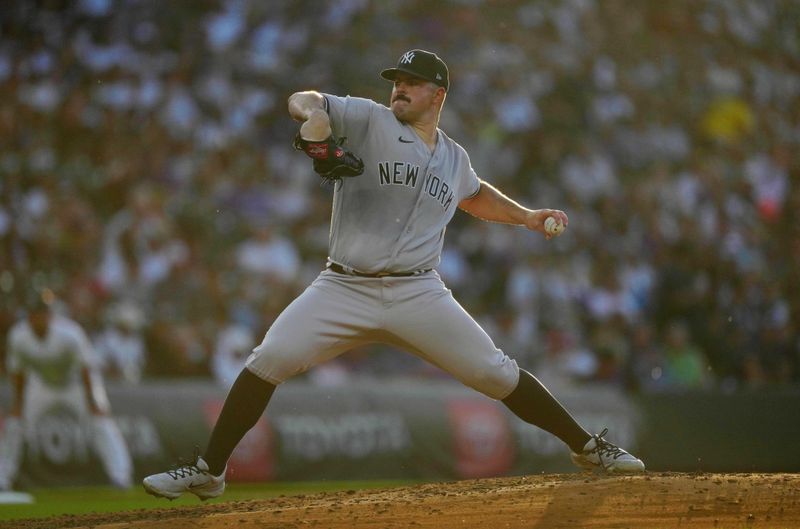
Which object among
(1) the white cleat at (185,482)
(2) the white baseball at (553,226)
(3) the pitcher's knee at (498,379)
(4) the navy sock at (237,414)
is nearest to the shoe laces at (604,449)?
(3) the pitcher's knee at (498,379)

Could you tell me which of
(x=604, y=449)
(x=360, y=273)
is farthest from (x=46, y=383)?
(x=604, y=449)

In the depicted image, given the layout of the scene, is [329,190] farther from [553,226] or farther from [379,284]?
[379,284]

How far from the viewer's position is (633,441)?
14586 mm

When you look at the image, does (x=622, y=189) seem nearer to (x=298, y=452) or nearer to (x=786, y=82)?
(x=786, y=82)

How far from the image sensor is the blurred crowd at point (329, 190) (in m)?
13.6

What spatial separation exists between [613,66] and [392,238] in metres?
13.6

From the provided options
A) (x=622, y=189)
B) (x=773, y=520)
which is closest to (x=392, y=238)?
(x=773, y=520)

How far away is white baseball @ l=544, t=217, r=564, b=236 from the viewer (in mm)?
6430

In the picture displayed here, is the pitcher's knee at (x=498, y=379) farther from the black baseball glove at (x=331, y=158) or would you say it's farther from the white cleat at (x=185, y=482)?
the white cleat at (x=185, y=482)

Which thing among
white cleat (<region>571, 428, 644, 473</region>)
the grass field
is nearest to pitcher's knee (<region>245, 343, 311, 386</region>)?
white cleat (<region>571, 428, 644, 473</region>)

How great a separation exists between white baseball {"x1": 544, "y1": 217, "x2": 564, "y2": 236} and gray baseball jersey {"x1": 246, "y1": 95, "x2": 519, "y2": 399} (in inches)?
24.9

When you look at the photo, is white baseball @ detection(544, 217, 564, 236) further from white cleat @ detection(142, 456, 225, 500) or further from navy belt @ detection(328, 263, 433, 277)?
white cleat @ detection(142, 456, 225, 500)

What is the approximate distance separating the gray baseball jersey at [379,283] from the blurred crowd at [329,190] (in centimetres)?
735

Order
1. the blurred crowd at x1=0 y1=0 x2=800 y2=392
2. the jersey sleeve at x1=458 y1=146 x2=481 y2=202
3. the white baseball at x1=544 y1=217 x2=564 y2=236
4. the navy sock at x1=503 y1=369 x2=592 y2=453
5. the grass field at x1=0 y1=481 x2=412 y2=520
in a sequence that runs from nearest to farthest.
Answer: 1. the white baseball at x1=544 y1=217 x2=564 y2=236
2. the navy sock at x1=503 y1=369 x2=592 y2=453
3. the jersey sleeve at x1=458 y1=146 x2=481 y2=202
4. the grass field at x1=0 y1=481 x2=412 y2=520
5. the blurred crowd at x1=0 y1=0 x2=800 y2=392
